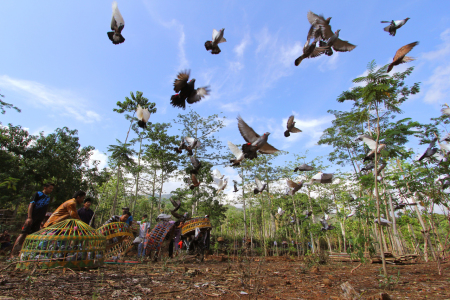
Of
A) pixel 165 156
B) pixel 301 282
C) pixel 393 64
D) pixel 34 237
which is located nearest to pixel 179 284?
pixel 301 282

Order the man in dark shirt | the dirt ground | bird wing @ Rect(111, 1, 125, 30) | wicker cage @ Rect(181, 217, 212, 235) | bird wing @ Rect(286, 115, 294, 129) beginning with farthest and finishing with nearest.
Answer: wicker cage @ Rect(181, 217, 212, 235) < the man in dark shirt < bird wing @ Rect(286, 115, 294, 129) < bird wing @ Rect(111, 1, 125, 30) < the dirt ground

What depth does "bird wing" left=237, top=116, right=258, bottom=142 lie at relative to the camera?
4.26 metres

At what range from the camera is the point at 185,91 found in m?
4.53

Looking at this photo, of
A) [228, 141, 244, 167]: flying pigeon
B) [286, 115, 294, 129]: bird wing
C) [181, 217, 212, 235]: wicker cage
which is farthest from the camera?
[181, 217, 212, 235]: wicker cage

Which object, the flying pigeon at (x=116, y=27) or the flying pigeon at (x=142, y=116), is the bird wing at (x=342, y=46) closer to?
the flying pigeon at (x=116, y=27)

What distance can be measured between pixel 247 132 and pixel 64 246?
142 inches

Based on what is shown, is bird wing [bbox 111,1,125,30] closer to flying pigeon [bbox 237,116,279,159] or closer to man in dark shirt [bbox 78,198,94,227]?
flying pigeon [bbox 237,116,279,159]

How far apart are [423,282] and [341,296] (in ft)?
6.09

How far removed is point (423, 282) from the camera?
10.3ft

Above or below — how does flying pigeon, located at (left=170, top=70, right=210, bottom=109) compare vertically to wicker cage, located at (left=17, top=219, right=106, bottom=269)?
above

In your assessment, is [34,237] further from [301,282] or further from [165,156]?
[165,156]

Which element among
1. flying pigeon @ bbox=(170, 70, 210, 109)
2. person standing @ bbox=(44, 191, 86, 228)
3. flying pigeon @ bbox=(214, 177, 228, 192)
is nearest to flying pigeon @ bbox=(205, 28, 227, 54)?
flying pigeon @ bbox=(170, 70, 210, 109)

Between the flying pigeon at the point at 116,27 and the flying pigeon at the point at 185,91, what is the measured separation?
1.21m

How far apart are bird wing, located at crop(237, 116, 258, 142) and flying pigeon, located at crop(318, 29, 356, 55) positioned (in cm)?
183
